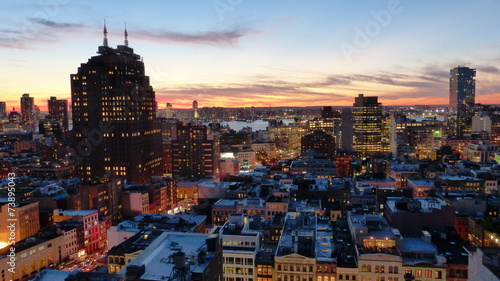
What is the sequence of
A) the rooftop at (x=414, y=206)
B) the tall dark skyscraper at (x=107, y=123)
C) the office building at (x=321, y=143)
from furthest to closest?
the office building at (x=321, y=143), the tall dark skyscraper at (x=107, y=123), the rooftop at (x=414, y=206)

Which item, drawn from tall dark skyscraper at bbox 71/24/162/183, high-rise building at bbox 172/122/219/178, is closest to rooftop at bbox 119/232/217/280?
tall dark skyscraper at bbox 71/24/162/183

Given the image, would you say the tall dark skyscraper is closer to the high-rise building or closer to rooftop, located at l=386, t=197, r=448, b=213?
the high-rise building

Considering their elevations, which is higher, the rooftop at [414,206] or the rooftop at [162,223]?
the rooftop at [414,206]

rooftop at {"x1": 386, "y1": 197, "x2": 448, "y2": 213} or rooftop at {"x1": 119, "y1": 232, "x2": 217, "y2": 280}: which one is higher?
rooftop at {"x1": 119, "y1": 232, "x2": 217, "y2": 280}

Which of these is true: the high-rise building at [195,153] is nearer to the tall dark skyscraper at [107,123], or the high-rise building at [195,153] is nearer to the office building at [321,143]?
the tall dark skyscraper at [107,123]

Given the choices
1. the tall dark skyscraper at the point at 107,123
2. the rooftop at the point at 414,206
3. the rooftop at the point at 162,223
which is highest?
the tall dark skyscraper at the point at 107,123

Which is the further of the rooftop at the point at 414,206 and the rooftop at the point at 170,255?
the rooftop at the point at 414,206

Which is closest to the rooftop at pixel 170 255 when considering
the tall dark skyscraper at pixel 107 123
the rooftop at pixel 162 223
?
the rooftop at pixel 162 223

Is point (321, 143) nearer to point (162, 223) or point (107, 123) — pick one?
point (107, 123)
